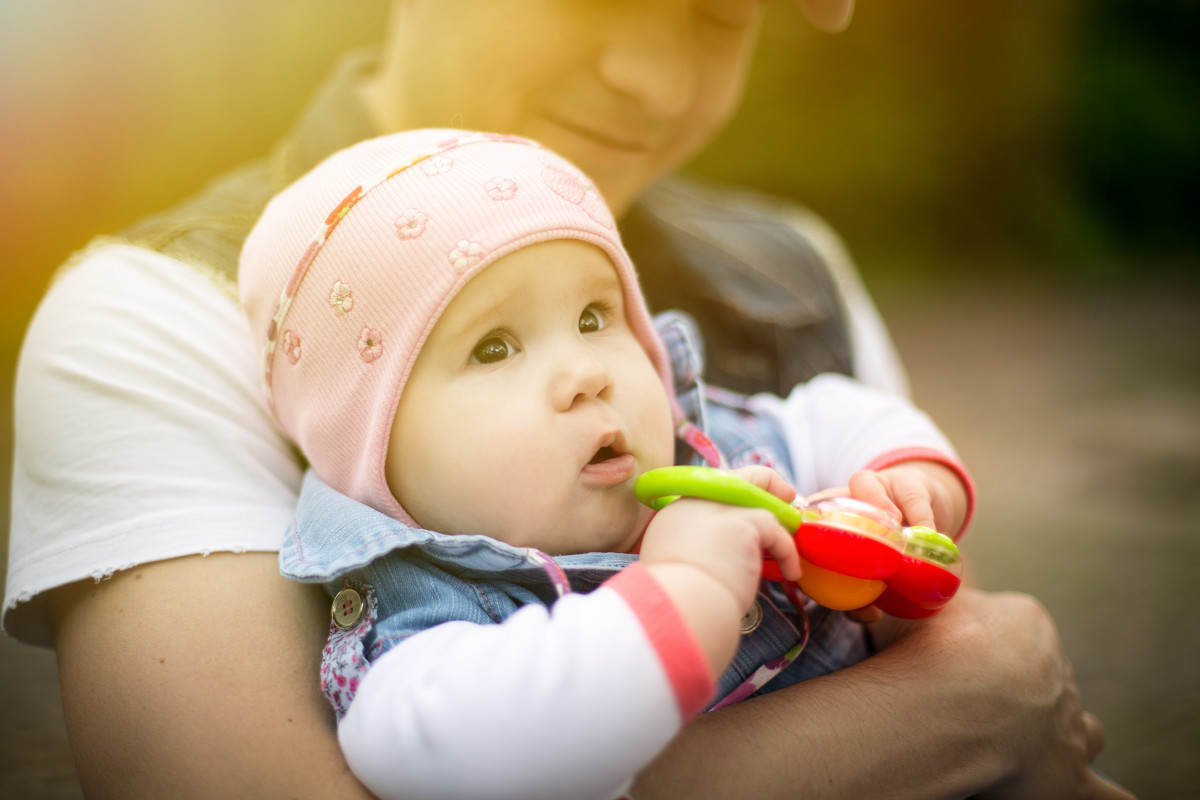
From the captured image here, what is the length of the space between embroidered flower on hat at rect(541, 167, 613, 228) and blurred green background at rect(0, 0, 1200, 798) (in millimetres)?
1066

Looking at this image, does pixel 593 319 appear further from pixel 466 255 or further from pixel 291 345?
pixel 291 345

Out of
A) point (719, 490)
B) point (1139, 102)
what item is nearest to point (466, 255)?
point (719, 490)

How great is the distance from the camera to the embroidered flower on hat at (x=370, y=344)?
1.00 meters

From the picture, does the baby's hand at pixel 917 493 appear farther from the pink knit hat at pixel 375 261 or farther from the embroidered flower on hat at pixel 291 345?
the embroidered flower on hat at pixel 291 345

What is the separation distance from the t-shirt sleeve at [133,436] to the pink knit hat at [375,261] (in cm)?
7

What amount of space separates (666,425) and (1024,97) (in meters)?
6.20

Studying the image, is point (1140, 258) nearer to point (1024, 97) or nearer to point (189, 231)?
point (1024, 97)

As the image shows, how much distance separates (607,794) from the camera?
2.61ft

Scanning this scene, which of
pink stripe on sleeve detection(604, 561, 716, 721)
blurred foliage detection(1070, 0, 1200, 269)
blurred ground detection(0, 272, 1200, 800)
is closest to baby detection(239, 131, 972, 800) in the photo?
Answer: pink stripe on sleeve detection(604, 561, 716, 721)

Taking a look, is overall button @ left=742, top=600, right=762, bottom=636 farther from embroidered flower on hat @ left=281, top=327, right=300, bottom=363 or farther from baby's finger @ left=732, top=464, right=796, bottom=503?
embroidered flower on hat @ left=281, top=327, right=300, bottom=363

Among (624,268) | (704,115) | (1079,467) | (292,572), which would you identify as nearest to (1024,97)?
(1079,467)

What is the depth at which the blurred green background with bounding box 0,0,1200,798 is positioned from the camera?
283 centimetres

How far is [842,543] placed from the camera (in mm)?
897

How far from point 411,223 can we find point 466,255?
8 centimetres
